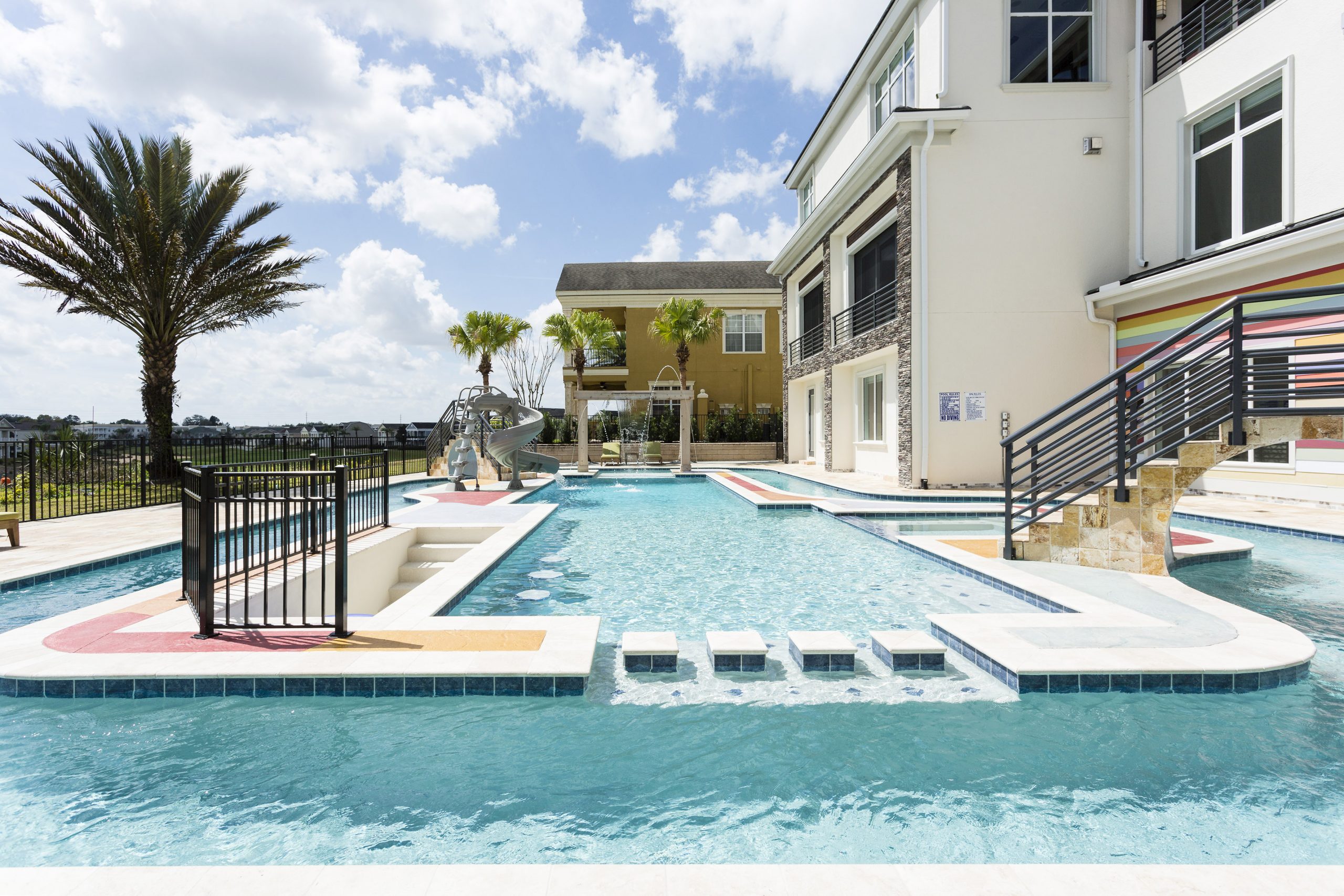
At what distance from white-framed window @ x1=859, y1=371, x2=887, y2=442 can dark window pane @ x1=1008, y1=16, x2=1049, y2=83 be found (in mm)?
7606

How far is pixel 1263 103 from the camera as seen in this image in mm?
12008

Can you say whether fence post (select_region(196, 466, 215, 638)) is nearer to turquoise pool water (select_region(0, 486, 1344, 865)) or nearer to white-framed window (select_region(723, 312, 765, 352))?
turquoise pool water (select_region(0, 486, 1344, 865))

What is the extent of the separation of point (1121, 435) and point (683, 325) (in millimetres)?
23010

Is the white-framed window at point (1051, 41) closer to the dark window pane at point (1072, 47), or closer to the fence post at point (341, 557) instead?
the dark window pane at point (1072, 47)

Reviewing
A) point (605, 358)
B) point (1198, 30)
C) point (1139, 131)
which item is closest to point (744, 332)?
point (605, 358)

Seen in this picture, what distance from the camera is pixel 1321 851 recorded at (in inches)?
101

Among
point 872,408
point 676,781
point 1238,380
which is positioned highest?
point 872,408

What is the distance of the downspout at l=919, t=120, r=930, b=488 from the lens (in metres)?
14.8

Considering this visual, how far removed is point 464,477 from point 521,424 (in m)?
2.10

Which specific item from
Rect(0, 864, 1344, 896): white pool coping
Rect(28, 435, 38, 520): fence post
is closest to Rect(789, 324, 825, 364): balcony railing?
Rect(28, 435, 38, 520): fence post

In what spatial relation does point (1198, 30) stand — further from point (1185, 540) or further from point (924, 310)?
point (1185, 540)

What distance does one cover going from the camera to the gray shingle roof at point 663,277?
3409 cm

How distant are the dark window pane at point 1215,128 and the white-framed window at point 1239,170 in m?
0.01

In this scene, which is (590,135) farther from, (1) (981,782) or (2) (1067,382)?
(1) (981,782)
